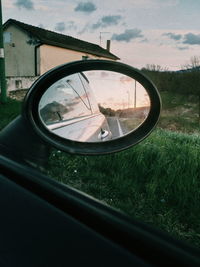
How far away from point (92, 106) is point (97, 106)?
0.23 feet

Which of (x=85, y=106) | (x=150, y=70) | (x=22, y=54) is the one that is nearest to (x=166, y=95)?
(x=150, y=70)

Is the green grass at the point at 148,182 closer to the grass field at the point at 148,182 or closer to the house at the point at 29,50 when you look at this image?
the grass field at the point at 148,182

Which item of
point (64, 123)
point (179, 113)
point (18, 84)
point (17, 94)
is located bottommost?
point (179, 113)

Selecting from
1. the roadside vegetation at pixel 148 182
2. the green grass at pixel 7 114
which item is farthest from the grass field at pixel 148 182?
the green grass at pixel 7 114

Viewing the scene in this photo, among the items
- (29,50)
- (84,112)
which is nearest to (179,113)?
(29,50)

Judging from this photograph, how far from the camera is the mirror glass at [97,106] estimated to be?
144 centimetres

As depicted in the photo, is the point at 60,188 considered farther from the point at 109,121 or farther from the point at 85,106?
the point at 85,106

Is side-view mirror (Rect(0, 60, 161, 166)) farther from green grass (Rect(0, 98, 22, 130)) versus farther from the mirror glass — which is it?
green grass (Rect(0, 98, 22, 130))

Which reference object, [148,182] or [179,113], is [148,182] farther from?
[179,113]

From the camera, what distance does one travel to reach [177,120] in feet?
61.9

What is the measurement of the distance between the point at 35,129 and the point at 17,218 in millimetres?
541

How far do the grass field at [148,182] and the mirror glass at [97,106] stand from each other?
978mm

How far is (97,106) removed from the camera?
1.71 metres

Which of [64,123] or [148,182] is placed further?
[148,182]
